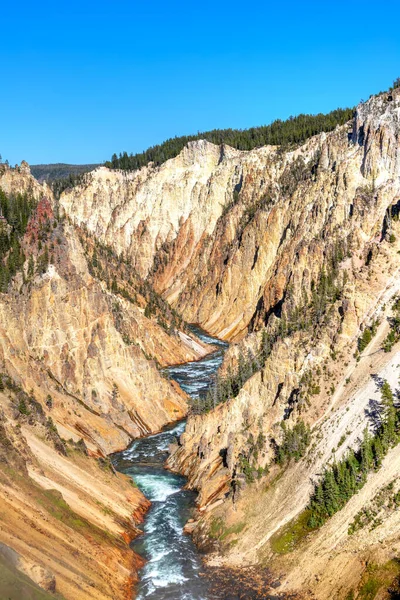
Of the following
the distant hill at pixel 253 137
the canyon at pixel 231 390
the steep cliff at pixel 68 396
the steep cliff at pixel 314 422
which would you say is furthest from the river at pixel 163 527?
the distant hill at pixel 253 137

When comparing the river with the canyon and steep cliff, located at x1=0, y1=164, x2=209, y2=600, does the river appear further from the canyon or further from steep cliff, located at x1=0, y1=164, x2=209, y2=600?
steep cliff, located at x1=0, y1=164, x2=209, y2=600

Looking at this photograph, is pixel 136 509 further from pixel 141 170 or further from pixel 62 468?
pixel 141 170

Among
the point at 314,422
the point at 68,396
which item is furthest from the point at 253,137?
the point at 314,422

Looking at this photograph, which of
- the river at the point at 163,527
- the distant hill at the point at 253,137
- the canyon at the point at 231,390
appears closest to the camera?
the canyon at the point at 231,390

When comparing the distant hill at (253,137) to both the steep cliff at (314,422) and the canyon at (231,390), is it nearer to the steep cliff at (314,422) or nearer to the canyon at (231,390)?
the canyon at (231,390)

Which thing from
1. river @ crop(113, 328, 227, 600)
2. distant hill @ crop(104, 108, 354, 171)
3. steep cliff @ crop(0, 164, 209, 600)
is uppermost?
distant hill @ crop(104, 108, 354, 171)

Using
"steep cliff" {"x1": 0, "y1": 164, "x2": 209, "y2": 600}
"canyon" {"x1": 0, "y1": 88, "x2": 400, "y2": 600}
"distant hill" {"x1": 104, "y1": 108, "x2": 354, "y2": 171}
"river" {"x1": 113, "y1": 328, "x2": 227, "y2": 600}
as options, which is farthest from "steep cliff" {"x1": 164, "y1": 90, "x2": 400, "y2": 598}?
"distant hill" {"x1": 104, "y1": 108, "x2": 354, "y2": 171}
